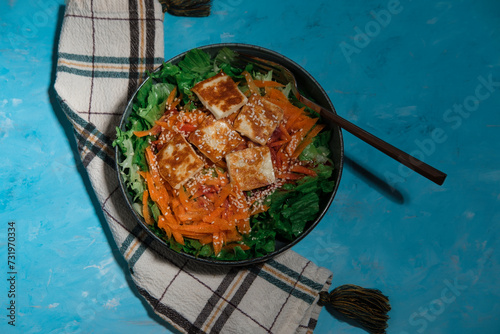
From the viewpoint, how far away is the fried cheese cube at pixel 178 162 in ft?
5.40

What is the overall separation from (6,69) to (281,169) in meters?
1.48

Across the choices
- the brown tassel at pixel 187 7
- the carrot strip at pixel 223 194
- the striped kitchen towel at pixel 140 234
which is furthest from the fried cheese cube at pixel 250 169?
the brown tassel at pixel 187 7

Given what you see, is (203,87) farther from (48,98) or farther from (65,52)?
(48,98)

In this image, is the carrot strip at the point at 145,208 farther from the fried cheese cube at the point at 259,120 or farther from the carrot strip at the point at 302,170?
the carrot strip at the point at 302,170

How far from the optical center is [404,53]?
7.05 feet

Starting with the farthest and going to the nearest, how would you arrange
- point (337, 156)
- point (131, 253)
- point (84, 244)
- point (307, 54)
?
1. point (307, 54)
2. point (84, 244)
3. point (131, 253)
4. point (337, 156)

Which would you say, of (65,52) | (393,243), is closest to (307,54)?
(393,243)

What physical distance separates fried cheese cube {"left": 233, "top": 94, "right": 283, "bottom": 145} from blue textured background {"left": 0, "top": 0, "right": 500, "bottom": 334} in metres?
0.53

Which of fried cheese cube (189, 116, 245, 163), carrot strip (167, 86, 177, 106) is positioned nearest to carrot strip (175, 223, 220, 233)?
fried cheese cube (189, 116, 245, 163)

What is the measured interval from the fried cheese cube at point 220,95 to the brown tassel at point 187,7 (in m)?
0.55

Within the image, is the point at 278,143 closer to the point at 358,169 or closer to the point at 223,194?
the point at 223,194

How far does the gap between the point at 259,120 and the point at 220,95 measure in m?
0.19

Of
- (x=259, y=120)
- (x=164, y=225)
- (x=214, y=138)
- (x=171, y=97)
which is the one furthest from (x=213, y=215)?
(x=171, y=97)

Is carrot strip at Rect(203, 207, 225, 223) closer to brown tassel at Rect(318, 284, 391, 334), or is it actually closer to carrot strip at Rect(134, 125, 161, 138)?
carrot strip at Rect(134, 125, 161, 138)
